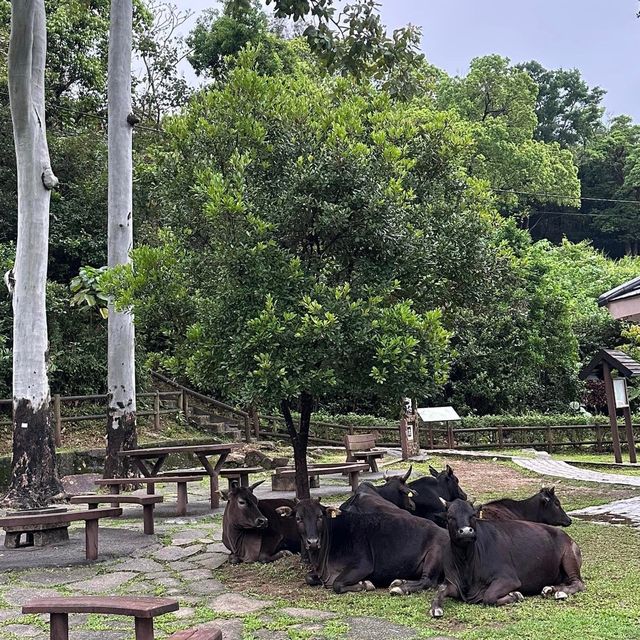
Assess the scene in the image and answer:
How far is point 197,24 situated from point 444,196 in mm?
22555

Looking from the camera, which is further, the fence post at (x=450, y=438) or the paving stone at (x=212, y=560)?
the fence post at (x=450, y=438)

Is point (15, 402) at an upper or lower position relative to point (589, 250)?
lower

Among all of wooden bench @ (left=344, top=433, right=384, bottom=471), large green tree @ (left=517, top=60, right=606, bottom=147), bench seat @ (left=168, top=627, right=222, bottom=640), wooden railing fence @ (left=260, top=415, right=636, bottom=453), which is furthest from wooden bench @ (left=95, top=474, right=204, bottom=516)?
large green tree @ (left=517, top=60, right=606, bottom=147)

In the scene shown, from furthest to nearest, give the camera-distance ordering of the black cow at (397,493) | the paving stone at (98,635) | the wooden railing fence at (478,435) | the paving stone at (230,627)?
the wooden railing fence at (478,435) < the black cow at (397,493) < the paving stone at (98,635) < the paving stone at (230,627)

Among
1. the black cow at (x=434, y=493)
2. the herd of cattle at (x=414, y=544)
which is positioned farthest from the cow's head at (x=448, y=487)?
the herd of cattle at (x=414, y=544)

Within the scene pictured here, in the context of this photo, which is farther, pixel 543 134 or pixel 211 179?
pixel 543 134

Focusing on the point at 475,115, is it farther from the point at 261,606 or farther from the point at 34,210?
the point at 261,606

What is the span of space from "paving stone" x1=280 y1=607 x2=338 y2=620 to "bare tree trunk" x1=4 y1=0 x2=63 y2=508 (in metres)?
4.87

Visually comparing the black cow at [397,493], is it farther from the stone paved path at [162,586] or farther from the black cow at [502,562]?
the black cow at [502,562]

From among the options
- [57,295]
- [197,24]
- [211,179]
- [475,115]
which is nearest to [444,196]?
[211,179]

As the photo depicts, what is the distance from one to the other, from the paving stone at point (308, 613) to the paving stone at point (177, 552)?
224 cm

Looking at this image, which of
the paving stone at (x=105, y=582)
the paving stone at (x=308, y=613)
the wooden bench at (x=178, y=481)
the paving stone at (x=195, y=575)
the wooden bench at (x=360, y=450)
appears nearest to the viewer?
the paving stone at (x=308, y=613)

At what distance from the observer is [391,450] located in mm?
19938

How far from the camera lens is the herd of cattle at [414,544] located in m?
Result: 5.47
